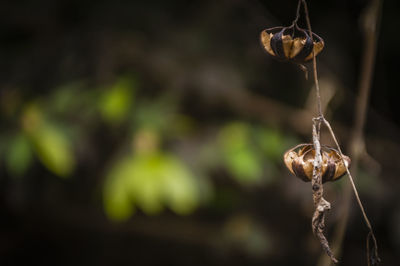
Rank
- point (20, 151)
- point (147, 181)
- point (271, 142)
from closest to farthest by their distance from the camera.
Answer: point (147, 181), point (20, 151), point (271, 142)

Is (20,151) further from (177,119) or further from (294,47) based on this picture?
(294,47)

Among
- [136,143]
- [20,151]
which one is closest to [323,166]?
[136,143]

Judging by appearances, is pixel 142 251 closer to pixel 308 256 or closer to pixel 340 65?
pixel 308 256

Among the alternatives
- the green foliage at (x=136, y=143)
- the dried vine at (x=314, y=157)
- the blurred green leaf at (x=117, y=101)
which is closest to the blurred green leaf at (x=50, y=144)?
the green foliage at (x=136, y=143)

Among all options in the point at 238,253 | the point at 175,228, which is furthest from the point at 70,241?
the point at 238,253

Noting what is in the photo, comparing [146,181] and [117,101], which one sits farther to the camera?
[117,101]

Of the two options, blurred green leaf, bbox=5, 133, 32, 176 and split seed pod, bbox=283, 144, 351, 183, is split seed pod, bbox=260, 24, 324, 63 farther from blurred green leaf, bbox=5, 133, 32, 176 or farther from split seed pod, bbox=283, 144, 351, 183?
blurred green leaf, bbox=5, 133, 32, 176

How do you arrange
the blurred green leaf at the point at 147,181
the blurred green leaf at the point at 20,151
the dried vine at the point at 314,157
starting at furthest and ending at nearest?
the blurred green leaf at the point at 20,151 < the blurred green leaf at the point at 147,181 < the dried vine at the point at 314,157

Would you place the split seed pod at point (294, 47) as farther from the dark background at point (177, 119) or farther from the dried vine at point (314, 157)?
the dark background at point (177, 119)
